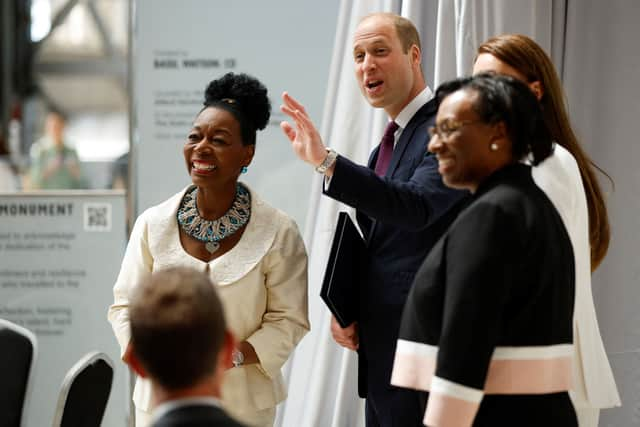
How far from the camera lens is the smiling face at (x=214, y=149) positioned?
2555 mm

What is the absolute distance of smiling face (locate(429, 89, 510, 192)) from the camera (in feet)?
5.68

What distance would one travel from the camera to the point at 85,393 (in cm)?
238

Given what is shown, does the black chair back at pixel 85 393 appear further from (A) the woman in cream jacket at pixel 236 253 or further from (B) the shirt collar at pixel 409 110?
(B) the shirt collar at pixel 409 110

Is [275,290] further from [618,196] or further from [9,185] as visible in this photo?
[9,185]

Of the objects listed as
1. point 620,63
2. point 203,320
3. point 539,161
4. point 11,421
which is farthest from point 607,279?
point 203,320

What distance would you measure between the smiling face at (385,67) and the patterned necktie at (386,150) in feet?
0.12

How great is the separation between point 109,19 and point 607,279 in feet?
31.8

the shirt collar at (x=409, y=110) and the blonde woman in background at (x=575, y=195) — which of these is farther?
the shirt collar at (x=409, y=110)

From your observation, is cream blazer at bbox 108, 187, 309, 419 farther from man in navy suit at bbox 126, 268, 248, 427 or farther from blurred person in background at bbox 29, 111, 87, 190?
blurred person in background at bbox 29, 111, 87, 190

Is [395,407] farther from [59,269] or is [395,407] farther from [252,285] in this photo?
[59,269]

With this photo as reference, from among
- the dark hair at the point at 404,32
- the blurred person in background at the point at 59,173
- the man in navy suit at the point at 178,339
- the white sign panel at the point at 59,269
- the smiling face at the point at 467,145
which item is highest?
the dark hair at the point at 404,32

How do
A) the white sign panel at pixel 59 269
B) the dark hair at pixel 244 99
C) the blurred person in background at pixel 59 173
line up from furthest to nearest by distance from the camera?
the blurred person in background at pixel 59 173
the white sign panel at pixel 59 269
the dark hair at pixel 244 99

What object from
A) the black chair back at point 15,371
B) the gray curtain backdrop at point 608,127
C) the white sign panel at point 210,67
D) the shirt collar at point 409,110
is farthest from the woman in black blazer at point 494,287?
the white sign panel at point 210,67

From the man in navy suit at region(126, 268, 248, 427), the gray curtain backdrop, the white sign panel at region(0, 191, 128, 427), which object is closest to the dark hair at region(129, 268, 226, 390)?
the man in navy suit at region(126, 268, 248, 427)
